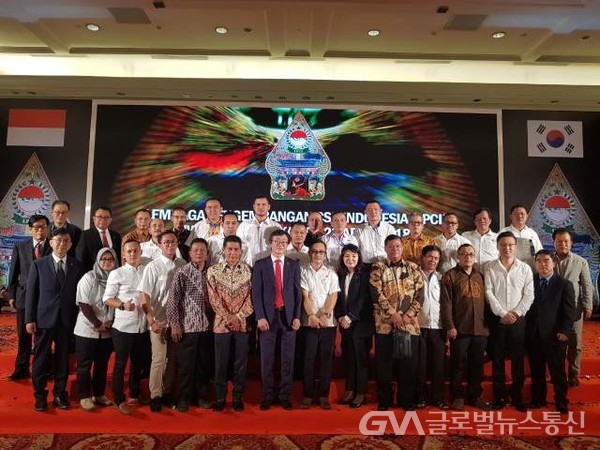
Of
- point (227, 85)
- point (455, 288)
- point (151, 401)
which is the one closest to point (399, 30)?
point (227, 85)

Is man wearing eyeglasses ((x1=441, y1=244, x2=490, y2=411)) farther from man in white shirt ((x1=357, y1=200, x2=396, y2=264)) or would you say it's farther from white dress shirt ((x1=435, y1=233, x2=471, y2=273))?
man in white shirt ((x1=357, y1=200, x2=396, y2=264))

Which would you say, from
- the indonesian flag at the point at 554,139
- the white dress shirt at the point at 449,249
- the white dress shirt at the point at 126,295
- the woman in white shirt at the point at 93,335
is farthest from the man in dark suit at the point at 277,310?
the indonesian flag at the point at 554,139

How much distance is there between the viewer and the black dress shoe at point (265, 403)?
11.8 feet

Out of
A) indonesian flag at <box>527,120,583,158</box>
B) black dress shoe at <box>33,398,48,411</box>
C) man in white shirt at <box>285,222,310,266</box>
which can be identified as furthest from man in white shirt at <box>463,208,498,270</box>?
black dress shoe at <box>33,398,48,411</box>

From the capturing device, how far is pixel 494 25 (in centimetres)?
530

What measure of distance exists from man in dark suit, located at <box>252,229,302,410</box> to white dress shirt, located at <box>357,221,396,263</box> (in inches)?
37.8

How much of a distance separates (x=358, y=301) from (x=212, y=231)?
162 centimetres

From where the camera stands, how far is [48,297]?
139 inches

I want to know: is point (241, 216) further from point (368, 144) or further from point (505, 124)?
point (505, 124)

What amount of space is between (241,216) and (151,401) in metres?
3.64

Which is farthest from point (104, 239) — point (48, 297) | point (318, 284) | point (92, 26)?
point (92, 26)

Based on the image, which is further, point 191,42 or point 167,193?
point 167,193

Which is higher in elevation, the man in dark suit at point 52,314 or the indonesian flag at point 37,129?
the indonesian flag at point 37,129

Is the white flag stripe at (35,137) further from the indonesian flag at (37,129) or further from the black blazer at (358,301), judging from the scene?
the black blazer at (358,301)
